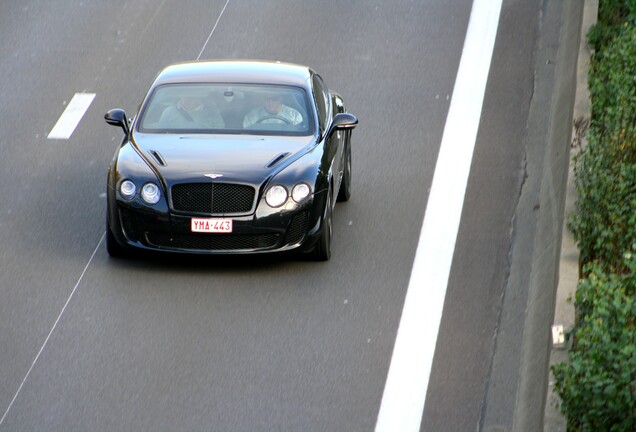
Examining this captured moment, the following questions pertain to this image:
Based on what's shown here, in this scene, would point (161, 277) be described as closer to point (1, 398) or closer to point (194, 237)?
point (194, 237)

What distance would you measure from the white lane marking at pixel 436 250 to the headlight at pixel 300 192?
1118 mm

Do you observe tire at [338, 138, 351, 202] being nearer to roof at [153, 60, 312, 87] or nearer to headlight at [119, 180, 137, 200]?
roof at [153, 60, 312, 87]

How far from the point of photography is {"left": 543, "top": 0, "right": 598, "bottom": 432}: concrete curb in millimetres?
8375

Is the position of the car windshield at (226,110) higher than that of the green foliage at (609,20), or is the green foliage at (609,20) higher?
the green foliage at (609,20)

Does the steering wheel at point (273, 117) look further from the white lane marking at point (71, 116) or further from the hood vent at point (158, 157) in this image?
the white lane marking at point (71, 116)

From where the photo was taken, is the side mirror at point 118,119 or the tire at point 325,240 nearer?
the tire at point 325,240

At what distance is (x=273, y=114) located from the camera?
1373 centimetres

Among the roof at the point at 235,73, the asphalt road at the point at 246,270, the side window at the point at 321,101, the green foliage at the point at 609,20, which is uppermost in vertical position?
the green foliage at the point at 609,20

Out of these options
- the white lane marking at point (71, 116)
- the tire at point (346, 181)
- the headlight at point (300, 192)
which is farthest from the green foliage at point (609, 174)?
the white lane marking at point (71, 116)

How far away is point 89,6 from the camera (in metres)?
22.2

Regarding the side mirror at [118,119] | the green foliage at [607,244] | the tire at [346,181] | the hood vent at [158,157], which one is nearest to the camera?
the green foliage at [607,244]

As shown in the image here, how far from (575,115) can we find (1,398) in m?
Result: 6.61

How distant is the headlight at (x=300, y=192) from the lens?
1261 cm

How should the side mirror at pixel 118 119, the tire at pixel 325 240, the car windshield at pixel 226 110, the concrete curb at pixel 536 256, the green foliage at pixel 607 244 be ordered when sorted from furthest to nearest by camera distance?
the side mirror at pixel 118 119
the car windshield at pixel 226 110
the tire at pixel 325 240
the concrete curb at pixel 536 256
the green foliage at pixel 607 244
